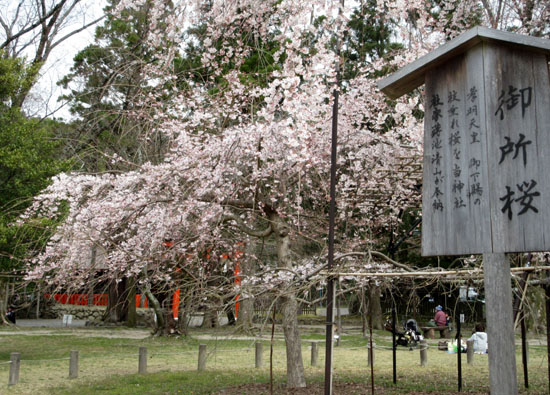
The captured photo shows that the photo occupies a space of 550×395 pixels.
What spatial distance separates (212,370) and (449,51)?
7841 millimetres

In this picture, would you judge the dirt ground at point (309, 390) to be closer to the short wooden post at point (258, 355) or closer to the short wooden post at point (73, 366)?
the short wooden post at point (258, 355)

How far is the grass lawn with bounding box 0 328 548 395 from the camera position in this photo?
7.49 meters

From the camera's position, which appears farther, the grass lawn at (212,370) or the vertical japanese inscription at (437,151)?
the grass lawn at (212,370)

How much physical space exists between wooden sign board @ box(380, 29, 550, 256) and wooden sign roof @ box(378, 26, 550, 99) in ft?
0.05

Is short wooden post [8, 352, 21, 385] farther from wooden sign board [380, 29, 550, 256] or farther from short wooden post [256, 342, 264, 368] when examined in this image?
wooden sign board [380, 29, 550, 256]

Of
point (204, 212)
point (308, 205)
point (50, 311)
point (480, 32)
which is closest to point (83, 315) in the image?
point (50, 311)

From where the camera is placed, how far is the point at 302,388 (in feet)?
23.0

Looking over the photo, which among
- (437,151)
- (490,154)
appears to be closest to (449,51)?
(437,151)

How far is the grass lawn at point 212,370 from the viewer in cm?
749

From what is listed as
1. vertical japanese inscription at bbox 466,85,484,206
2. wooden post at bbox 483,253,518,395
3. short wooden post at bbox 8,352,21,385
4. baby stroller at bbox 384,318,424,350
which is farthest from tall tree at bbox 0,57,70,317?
baby stroller at bbox 384,318,424,350

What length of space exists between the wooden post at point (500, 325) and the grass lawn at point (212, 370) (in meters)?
2.81

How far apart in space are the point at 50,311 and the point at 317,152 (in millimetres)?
21970

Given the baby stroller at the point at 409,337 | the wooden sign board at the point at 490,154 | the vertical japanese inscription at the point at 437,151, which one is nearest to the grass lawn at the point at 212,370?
the baby stroller at the point at 409,337

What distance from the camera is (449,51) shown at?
3662mm
